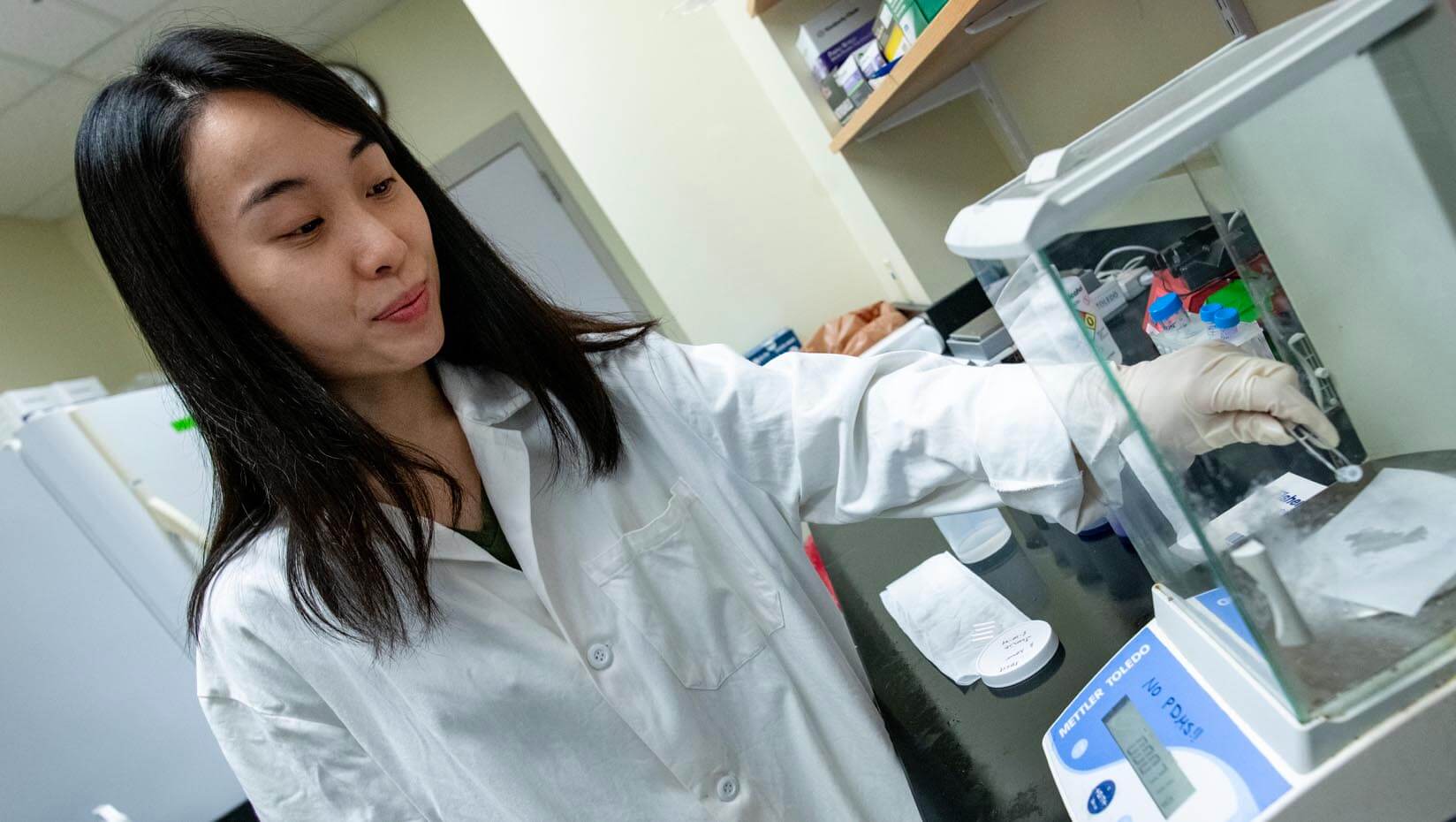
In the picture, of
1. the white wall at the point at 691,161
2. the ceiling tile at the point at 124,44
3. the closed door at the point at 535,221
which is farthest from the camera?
the closed door at the point at 535,221

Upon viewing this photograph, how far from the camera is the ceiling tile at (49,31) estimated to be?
261cm

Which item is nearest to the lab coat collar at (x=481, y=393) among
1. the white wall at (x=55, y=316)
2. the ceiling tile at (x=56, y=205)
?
the white wall at (x=55, y=316)

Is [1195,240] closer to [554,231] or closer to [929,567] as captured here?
[929,567]

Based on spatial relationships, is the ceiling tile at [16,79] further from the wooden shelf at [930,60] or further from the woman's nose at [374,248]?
the woman's nose at [374,248]

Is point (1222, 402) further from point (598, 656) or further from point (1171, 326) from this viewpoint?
point (598, 656)

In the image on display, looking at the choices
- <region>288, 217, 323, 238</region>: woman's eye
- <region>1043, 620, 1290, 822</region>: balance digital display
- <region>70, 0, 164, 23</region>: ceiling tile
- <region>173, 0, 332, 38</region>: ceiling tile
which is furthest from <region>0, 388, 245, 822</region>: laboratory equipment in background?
<region>1043, 620, 1290, 822</region>: balance digital display

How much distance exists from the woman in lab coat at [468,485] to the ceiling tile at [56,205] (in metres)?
4.04

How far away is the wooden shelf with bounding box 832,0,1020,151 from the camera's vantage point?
3.48 ft

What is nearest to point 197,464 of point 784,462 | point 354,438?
point 354,438

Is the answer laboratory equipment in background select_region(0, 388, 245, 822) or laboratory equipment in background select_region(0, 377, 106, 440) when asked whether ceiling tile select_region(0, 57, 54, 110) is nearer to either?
laboratory equipment in background select_region(0, 377, 106, 440)

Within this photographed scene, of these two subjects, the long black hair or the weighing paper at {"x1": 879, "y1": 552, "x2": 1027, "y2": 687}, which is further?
the weighing paper at {"x1": 879, "y1": 552, "x2": 1027, "y2": 687}

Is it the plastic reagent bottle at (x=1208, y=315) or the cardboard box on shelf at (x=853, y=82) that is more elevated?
the cardboard box on shelf at (x=853, y=82)

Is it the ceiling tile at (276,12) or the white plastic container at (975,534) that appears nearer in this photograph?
the white plastic container at (975,534)

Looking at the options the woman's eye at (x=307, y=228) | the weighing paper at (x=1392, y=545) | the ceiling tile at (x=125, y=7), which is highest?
the ceiling tile at (x=125, y=7)
